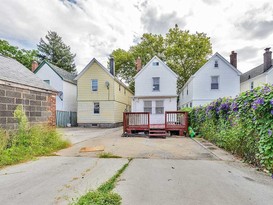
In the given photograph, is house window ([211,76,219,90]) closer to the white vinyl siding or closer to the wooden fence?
the white vinyl siding

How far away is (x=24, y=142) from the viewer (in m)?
5.78

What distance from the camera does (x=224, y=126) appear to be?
277 inches

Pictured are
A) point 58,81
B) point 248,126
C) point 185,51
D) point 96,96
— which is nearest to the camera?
point 248,126

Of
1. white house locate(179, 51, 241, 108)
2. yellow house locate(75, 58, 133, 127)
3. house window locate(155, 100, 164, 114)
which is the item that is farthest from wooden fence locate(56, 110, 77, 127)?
white house locate(179, 51, 241, 108)

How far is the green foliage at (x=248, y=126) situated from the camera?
12.3ft

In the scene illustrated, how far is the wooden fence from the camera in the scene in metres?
18.0

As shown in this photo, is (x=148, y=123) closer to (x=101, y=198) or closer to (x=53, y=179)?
(x=53, y=179)

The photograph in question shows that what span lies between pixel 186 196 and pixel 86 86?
17.4 metres

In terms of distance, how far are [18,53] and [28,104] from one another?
31.7 meters

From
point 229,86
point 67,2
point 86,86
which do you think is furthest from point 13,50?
point 229,86

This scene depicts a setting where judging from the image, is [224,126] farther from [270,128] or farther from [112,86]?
[112,86]

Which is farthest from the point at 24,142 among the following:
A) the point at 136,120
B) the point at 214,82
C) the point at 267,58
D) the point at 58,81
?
the point at 267,58

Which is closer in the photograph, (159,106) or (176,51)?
(159,106)

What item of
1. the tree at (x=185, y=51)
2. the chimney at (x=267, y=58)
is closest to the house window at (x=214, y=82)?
the chimney at (x=267, y=58)
